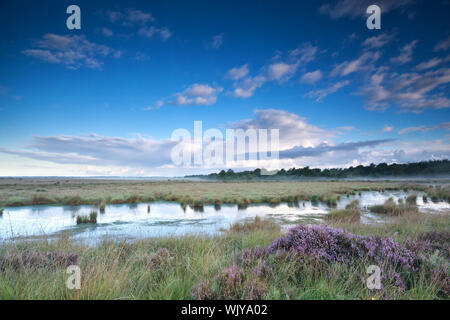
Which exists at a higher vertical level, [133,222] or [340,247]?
[340,247]

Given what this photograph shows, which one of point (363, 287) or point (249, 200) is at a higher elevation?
point (363, 287)

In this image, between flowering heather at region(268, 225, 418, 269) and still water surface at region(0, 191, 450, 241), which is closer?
flowering heather at region(268, 225, 418, 269)

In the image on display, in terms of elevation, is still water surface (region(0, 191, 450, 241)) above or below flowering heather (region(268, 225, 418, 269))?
below

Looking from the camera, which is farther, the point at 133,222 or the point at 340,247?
the point at 133,222

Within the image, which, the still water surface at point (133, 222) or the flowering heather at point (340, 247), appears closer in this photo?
the flowering heather at point (340, 247)

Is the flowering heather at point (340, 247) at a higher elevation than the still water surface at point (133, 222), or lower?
higher
